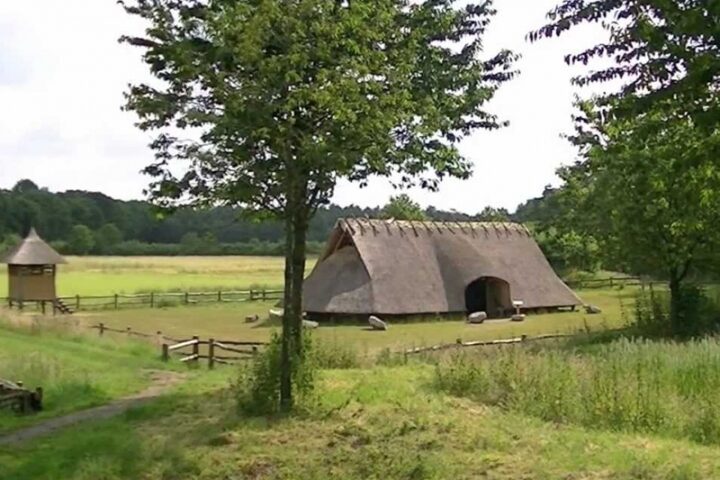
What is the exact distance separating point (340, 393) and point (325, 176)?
338 cm

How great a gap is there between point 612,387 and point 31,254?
4202cm

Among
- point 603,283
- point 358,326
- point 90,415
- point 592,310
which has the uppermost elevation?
point 603,283

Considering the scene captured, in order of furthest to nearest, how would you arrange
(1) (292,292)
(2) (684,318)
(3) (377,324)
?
1. (3) (377,324)
2. (2) (684,318)
3. (1) (292,292)

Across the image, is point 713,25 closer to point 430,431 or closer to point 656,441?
point 656,441

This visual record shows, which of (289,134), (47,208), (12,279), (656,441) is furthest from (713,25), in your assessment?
(47,208)

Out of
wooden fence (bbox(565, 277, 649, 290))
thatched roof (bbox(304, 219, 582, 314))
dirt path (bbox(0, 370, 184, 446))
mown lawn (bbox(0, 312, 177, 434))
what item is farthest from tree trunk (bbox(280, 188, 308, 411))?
wooden fence (bbox(565, 277, 649, 290))

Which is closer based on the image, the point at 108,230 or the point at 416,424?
the point at 416,424

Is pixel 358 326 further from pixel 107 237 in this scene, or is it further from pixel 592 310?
pixel 107 237

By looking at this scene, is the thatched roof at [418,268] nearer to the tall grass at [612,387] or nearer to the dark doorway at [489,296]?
the dark doorway at [489,296]

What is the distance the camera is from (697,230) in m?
21.5

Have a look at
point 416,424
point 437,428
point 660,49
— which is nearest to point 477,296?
point 416,424

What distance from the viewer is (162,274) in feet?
225

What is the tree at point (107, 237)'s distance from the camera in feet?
276

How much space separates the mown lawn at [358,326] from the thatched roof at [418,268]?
50.8 inches
